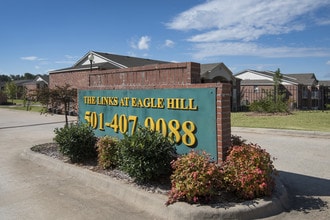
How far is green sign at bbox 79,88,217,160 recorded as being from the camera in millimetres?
5352

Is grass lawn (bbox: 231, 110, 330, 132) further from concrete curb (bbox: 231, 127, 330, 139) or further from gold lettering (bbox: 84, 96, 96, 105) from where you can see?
gold lettering (bbox: 84, 96, 96, 105)

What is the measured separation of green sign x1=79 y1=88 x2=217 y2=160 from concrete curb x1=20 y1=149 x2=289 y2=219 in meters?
1.11

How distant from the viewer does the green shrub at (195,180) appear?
4.50m

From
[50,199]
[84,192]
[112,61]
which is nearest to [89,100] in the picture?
[84,192]

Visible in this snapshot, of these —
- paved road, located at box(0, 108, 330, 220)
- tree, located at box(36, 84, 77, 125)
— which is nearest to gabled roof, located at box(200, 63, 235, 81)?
tree, located at box(36, 84, 77, 125)

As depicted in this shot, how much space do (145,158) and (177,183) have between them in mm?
858

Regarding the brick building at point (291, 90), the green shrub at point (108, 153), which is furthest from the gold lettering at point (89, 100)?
the brick building at point (291, 90)

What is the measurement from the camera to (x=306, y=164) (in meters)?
7.72

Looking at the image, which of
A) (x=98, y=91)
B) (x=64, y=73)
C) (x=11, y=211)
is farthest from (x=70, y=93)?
(x=64, y=73)

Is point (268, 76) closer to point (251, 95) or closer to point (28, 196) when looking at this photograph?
point (251, 95)

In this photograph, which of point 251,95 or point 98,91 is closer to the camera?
point 98,91

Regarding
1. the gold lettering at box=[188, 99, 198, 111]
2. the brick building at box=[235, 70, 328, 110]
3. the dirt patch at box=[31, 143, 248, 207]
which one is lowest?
the dirt patch at box=[31, 143, 248, 207]

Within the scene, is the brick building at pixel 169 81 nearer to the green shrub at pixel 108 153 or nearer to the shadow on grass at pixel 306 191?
the green shrub at pixel 108 153

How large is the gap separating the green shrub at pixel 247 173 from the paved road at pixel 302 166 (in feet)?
1.52
